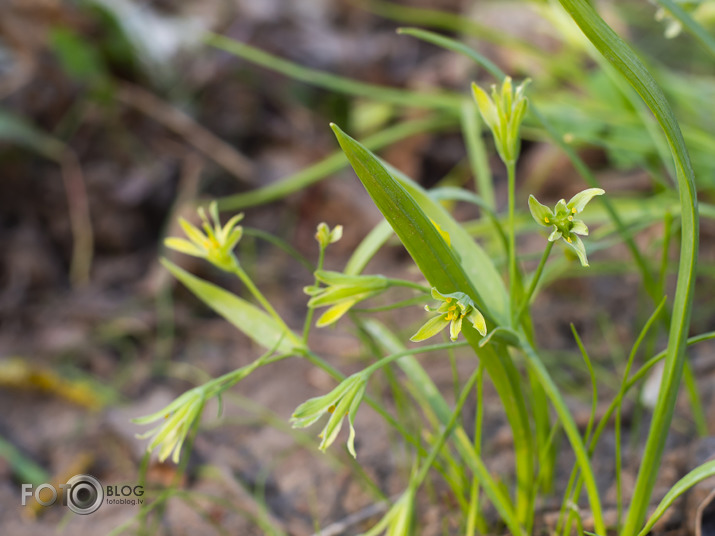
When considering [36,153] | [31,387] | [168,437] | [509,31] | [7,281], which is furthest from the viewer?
[509,31]

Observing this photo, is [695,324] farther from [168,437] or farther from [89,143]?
[89,143]

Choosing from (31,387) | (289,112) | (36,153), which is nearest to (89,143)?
(36,153)

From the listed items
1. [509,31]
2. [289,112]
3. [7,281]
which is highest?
[509,31]

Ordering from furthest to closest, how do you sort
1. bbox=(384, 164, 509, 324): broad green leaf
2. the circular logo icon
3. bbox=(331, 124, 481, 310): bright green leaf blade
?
1. the circular logo icon
2. bbox=(384, 164, 509, 324): broad green leaf
3. bbox=(331, 124, 481, 310): bright green leaf blade

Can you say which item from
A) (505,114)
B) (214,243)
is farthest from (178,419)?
(505,114)

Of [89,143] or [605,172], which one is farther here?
[89,143]

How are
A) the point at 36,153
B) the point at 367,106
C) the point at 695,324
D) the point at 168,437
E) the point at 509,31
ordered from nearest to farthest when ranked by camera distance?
the point at 168,437 → the point at 695,324 → the point at 36,153 → the point at 367,106 → the point at 509,31

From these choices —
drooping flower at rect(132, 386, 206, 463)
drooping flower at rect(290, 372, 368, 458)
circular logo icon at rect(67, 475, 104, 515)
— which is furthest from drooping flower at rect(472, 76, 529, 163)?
circular logo icon at rect(67, 475, 104, 515)

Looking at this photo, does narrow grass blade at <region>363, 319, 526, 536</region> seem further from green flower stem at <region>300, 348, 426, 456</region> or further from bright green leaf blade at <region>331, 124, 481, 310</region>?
bright green leaf blade at <region>331, 124, 481, 310</region>
